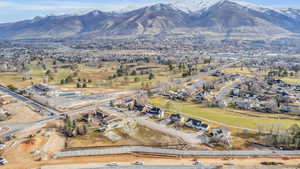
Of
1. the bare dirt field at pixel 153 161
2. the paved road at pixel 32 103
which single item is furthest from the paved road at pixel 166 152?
the paved road at pixel 32 103

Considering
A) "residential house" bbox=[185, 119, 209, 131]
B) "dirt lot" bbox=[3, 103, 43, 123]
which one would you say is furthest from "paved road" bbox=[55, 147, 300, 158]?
"dirt lot" bbox=[3, 103, 43, 123]

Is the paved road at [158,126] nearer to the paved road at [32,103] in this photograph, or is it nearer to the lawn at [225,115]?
the lawn at [225,115]

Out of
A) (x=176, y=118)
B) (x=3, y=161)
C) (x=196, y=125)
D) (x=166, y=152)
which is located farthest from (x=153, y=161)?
(x=3, y=161)

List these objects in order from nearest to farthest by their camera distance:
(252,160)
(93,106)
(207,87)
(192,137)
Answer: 1. (252,160)
2. (192,137)
3. (93,106)
4. (207,87)

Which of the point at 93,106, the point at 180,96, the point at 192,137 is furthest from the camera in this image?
the point at 180,96

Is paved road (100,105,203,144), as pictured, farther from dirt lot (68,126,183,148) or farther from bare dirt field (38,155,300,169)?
bare dirt field (38,155,300,169)

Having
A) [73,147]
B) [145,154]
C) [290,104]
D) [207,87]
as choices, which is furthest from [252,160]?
[207,87]

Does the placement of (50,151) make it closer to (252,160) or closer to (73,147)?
(73,147)

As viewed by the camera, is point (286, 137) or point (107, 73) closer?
point (286, 137)
